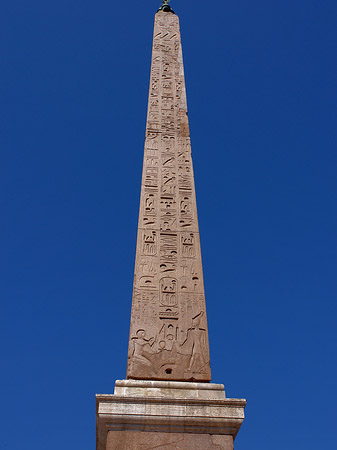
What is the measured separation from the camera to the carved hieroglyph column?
448cm

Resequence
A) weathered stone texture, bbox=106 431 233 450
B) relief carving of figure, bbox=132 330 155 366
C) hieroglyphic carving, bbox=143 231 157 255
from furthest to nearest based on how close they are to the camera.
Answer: hieroglyphic carving, bbox=143 231 157 255 < relief carving of figure, bbox=132 330 155 366 < weathered stone texture, bbox=106 431 233 450

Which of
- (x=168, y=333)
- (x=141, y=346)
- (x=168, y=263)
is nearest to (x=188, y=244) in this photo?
(x=168, y=263)

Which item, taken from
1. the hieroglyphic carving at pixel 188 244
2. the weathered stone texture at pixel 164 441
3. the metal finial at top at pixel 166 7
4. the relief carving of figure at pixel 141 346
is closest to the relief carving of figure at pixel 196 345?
the relief carving of figure at pixel 141 346

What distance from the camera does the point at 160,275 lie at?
508 cm

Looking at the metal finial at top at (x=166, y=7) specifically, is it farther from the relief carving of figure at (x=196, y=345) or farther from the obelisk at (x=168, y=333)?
the relief carving of figure at (x=196, y=345)

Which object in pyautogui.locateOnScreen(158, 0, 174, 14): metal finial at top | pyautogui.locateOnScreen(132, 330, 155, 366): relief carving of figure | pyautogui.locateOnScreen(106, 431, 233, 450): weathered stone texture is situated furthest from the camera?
pyautogui.locateOnScreen(158, 0, 174, 14): metal finial at top

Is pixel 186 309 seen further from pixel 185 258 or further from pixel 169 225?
pixel 169 225

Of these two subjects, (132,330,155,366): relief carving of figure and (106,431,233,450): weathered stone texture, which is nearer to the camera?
(106,431,233,450): weathered stone texture

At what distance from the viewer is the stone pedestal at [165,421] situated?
3.95m

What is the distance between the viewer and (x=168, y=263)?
204 inches

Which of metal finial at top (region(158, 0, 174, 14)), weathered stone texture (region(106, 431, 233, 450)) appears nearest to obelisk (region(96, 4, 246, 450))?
weathered stone texture (region(106, 431, 233, 450))

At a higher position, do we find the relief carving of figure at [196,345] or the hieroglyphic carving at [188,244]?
the hieroglyphic carving at [188,244]

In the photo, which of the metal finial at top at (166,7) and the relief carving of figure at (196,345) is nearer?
the relief carving of figure at (196,345)

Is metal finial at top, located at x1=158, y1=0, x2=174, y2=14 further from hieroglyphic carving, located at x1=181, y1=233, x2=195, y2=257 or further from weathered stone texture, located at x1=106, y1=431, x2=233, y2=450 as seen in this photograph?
weathered stone texture, located at x1=106, y1=431, x2=233, y2=450
